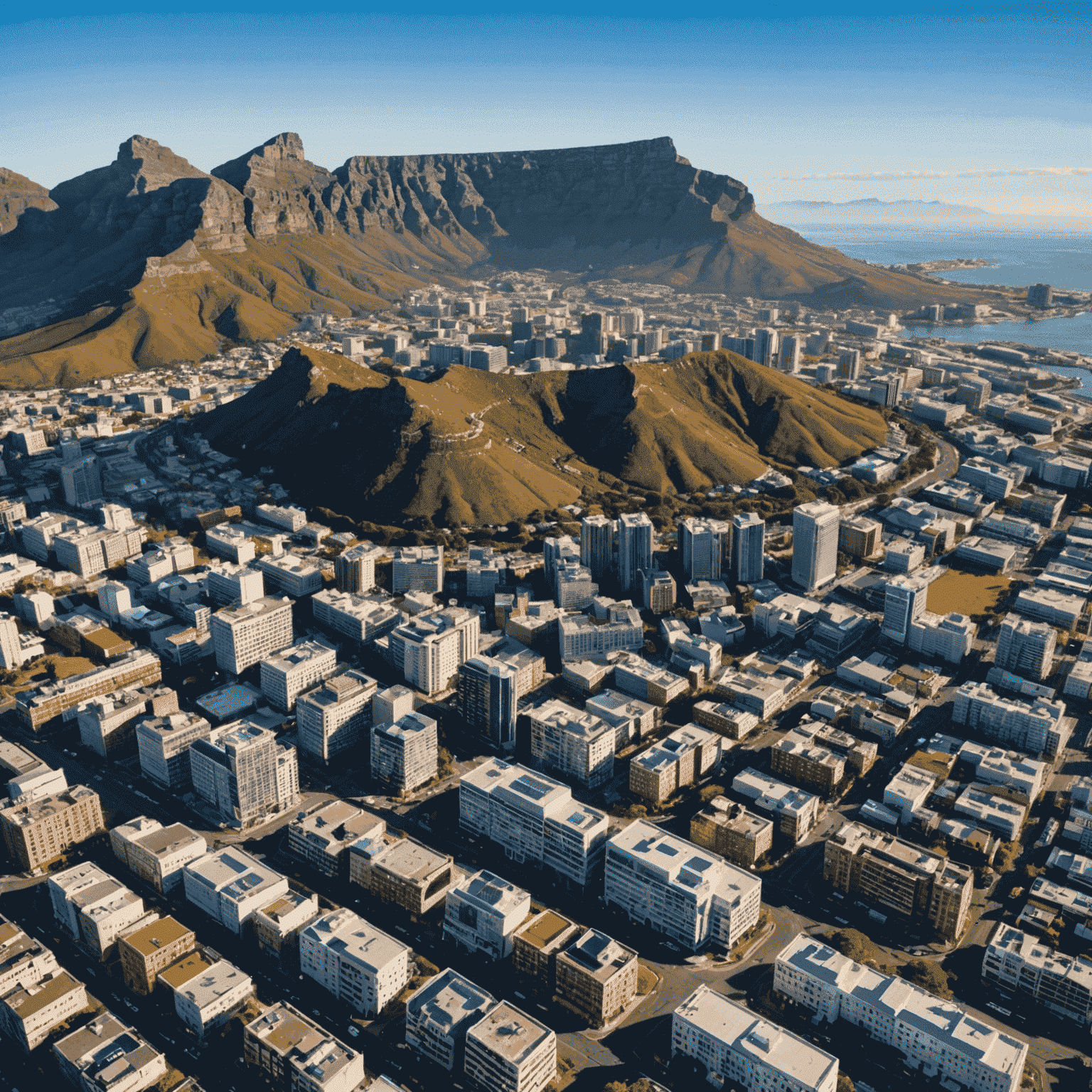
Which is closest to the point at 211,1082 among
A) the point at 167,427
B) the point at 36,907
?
the point at 36,907

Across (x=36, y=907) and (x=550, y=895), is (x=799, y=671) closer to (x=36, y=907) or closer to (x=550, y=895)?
(x=550, y=895)

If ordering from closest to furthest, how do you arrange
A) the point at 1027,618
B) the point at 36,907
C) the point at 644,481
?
the point at 36,907
the point at 1027,618
the point at 644,481

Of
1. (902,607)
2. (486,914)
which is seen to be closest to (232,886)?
(486,914)

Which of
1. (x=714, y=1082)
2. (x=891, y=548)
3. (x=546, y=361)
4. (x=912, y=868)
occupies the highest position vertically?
(x=546, y=361)

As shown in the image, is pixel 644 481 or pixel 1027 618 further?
pixel 644 481

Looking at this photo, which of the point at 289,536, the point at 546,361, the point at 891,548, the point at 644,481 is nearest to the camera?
the point at 891,548

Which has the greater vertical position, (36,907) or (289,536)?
(289,536)
